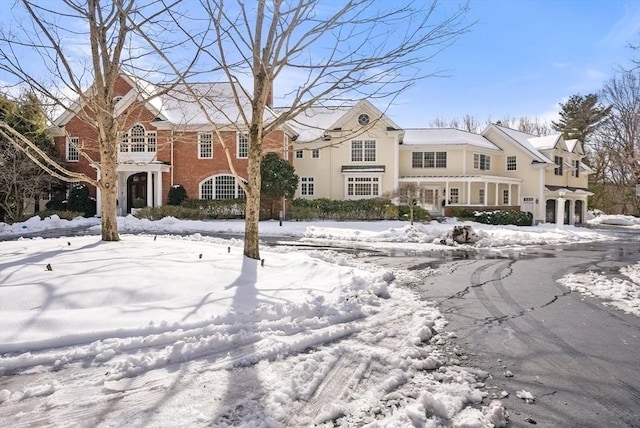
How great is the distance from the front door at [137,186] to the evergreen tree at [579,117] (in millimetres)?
45083

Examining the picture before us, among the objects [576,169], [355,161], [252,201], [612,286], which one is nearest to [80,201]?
[355,161]

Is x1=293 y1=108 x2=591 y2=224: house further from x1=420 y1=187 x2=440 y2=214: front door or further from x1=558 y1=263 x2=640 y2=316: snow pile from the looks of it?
x1=558 y1=263 x2=640 y2=316: snow pile

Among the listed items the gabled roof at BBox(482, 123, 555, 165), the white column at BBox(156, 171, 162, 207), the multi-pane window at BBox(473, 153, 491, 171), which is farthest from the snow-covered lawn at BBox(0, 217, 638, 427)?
the gabled roof at BBox(482, 123, 555, 165)

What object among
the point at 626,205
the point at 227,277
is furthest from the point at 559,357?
the point at 626,205

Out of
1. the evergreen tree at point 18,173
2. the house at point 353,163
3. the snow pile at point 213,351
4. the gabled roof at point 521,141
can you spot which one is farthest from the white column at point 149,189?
the gabled roof at point 521,141

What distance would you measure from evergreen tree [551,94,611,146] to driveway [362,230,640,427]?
46.9 meters

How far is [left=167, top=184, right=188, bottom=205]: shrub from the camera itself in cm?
2803

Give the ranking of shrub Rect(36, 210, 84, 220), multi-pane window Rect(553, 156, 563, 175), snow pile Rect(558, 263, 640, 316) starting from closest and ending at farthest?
snow pile Rect(558, 263, 640, 316), shrub Rect(36, 210, 84, 220), multi-pane window Rect(553, 156, 563, 175)

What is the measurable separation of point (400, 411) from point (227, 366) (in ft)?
5.65

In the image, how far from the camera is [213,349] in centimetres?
443

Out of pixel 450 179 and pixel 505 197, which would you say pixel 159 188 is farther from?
pixel 505 197

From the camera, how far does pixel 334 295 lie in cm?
674

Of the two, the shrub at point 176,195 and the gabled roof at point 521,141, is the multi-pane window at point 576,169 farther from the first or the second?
the shrub at point 176,195

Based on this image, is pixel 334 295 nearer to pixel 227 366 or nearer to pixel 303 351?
pixel 303 351
